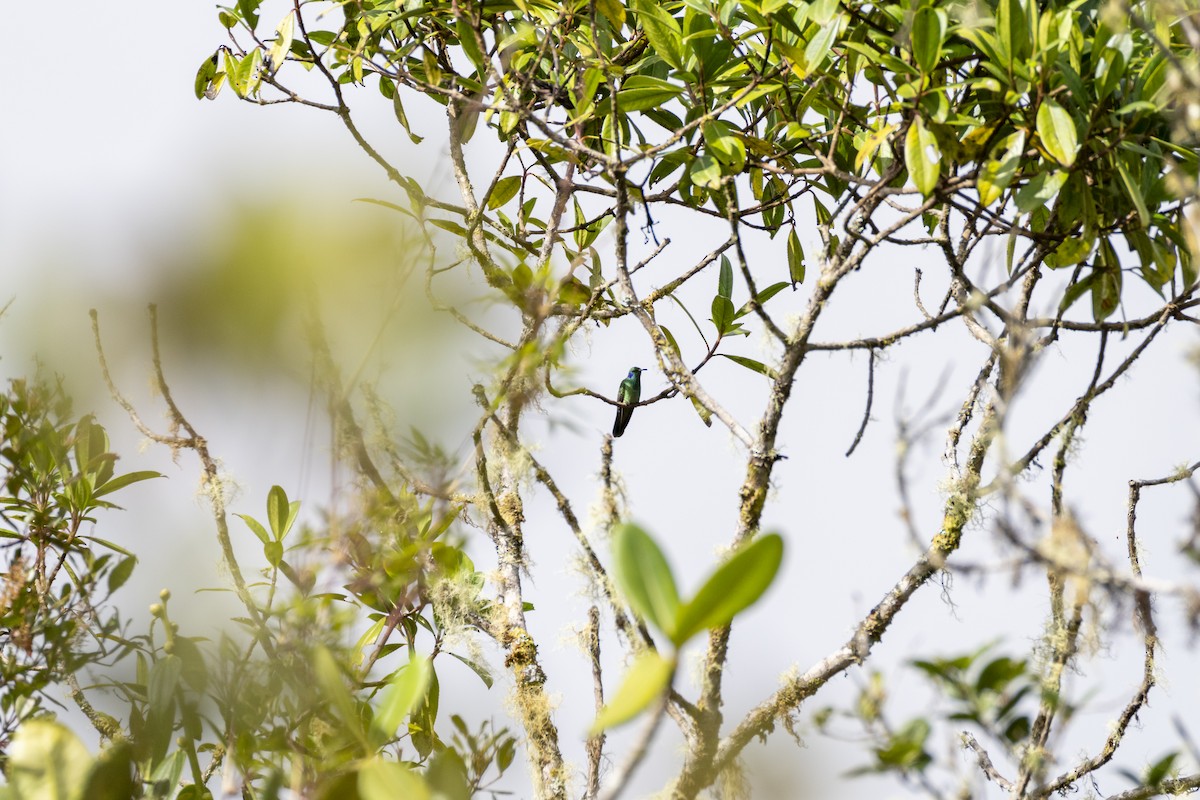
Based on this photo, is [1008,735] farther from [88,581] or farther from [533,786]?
[88,581]

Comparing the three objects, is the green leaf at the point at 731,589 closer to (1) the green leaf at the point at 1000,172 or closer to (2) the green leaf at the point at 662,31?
(1) the green leaf at the point at 1000,172

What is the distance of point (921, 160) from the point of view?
1012mm

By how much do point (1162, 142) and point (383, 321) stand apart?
2.86ft

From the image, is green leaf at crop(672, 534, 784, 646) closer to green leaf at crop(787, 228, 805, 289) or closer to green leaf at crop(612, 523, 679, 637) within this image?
green leaf at crop(612, 523, 679, 637)

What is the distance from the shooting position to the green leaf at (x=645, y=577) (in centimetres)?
46

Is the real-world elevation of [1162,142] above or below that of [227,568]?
above

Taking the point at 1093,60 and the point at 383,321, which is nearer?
the point at 383,321

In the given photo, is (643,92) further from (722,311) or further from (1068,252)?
(1068,252)

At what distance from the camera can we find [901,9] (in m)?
1.06

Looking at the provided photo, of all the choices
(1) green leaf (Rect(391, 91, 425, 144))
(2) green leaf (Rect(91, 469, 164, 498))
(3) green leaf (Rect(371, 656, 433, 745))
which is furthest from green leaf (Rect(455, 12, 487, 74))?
(3) green leaf (Rect(371, 656, 433, 745))

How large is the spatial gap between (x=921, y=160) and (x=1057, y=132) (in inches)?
5.4

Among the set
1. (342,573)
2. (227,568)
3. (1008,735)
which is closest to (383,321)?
(342,573)

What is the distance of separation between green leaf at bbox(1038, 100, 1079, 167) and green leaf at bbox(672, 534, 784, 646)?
72 centimetres

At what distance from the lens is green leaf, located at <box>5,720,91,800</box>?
65cm
